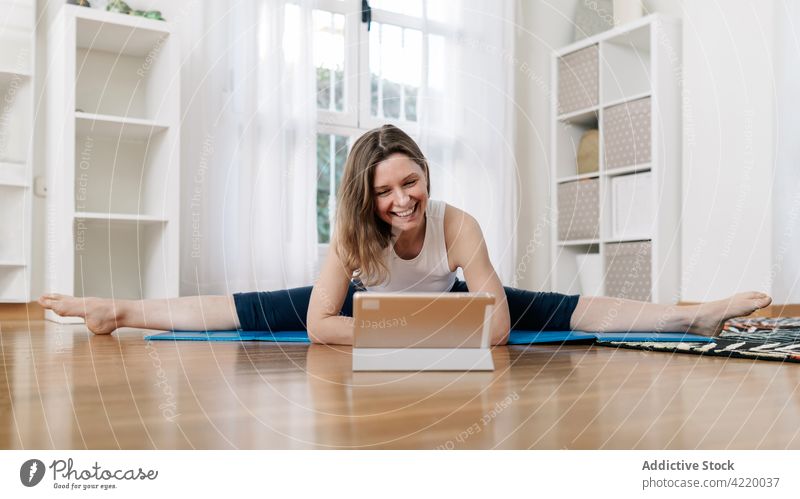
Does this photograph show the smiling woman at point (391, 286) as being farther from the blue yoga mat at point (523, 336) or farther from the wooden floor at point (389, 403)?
the wooden floor at point (389, 403)

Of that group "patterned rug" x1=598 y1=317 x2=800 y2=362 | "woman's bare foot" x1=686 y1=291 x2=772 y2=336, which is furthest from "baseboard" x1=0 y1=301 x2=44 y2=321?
"woman's bare foot" x1=686 y1=291 x2=772 y2=336

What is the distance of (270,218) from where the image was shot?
2803 mm

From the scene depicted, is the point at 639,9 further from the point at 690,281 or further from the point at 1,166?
the point at 1,166

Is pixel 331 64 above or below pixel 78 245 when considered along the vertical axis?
above

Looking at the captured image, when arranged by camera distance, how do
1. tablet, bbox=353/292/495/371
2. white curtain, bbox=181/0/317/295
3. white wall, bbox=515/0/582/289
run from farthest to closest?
white wall, bbox=515/0/582/289 < white curtain, bbox=181/0/317/295 < tablet, bbox=353/292/495/371

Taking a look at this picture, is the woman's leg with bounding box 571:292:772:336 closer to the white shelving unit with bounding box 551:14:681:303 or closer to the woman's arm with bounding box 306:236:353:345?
the woman's arm with bounding box 306:236:353:345

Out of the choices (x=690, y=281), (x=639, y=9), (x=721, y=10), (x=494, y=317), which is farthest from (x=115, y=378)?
(x=639, y=9)

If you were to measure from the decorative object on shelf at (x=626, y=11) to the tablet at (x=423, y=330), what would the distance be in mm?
2687

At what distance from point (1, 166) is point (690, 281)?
261 cm

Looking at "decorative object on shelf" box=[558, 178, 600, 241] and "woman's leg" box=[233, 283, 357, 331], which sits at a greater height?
"decorative object on shelf" box=[558, 178, 600, 241]

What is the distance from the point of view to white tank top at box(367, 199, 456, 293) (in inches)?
60.7

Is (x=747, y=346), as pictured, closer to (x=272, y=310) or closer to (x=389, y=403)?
(x=389, y=403)

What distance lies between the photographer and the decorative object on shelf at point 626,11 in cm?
333

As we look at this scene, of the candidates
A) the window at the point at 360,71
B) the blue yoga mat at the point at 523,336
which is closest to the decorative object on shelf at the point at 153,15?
the window at the point at 360,71
